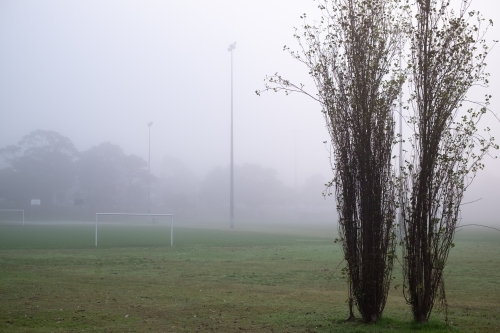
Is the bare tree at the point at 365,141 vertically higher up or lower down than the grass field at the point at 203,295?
higher up

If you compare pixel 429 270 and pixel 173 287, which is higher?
pixel 429 270

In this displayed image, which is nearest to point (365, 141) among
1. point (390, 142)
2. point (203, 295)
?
point (390, 142)

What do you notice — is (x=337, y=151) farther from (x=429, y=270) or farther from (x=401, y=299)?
(x=401, y=299)

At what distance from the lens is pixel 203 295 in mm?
13188

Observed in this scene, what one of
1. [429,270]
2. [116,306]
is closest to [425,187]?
[429,270]

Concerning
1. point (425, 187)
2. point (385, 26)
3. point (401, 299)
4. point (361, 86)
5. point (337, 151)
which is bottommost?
point (401, 299)

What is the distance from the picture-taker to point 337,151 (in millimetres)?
9586

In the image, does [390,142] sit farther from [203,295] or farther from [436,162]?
[203,295]

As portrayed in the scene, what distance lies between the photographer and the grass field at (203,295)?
9.65 m

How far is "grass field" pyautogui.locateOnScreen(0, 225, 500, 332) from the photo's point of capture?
9648mm

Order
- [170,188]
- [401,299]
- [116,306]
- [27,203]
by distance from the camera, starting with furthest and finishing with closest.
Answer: [170,188] < [27,203] < [401,299] < [116,306]

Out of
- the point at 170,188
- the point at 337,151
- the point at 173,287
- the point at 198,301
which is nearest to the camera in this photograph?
the point at 337,151

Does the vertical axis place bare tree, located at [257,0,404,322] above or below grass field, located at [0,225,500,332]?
above

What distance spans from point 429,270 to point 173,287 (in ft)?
24.6
